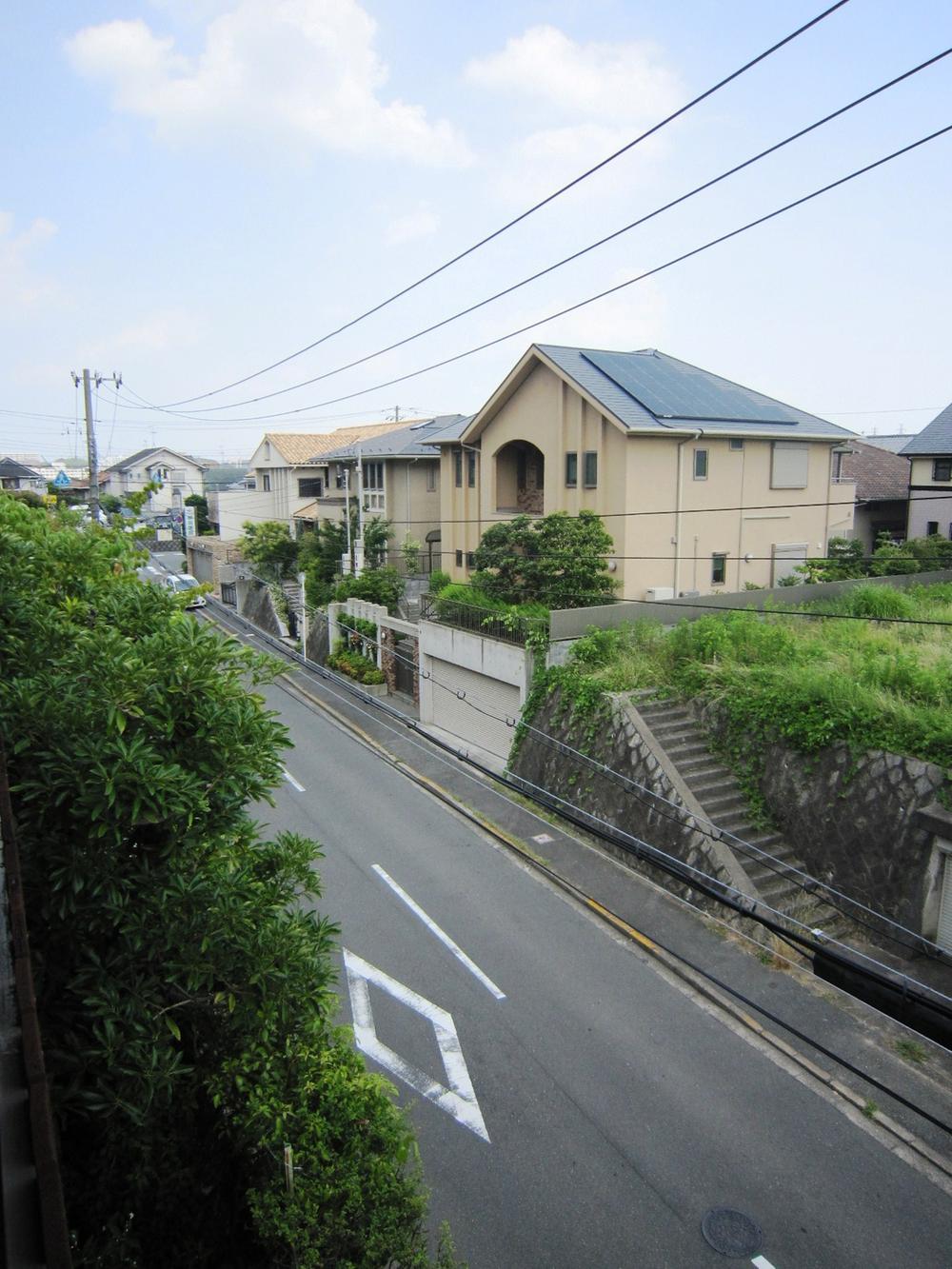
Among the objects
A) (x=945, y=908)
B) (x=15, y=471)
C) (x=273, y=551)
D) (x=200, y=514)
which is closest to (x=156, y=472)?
(x=200, y=514)

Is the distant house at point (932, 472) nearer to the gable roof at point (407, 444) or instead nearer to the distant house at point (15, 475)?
the gable roof at point (407, 444)

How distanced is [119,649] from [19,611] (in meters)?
1.37

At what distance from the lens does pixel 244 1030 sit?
287 inches

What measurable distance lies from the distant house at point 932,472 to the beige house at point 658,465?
7053mm

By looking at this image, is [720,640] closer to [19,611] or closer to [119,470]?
[19,611]

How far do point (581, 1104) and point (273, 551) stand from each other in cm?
3851

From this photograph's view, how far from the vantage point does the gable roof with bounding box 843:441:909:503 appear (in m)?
41.1

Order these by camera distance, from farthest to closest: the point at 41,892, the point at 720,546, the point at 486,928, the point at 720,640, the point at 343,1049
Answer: the point at 720,546
the point at 720,640
the point at 486,928
the point at 343,1049
the point at 41,892

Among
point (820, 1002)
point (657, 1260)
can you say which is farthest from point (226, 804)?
point (820, 1002)

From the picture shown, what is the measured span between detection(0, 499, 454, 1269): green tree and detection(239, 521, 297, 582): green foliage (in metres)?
38.3

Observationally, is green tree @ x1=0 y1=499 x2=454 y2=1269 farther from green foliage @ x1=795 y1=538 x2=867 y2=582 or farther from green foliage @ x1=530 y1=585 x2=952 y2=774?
green foliage @ x1=795 y1=538 x2=867 y2=582

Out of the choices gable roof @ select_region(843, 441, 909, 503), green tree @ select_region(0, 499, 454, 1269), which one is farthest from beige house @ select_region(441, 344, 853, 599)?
green tree @ select_region(0, 499, 454, 1269)

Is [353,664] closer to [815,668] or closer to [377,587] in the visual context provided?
[377,587]

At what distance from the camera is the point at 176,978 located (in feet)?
21.7
